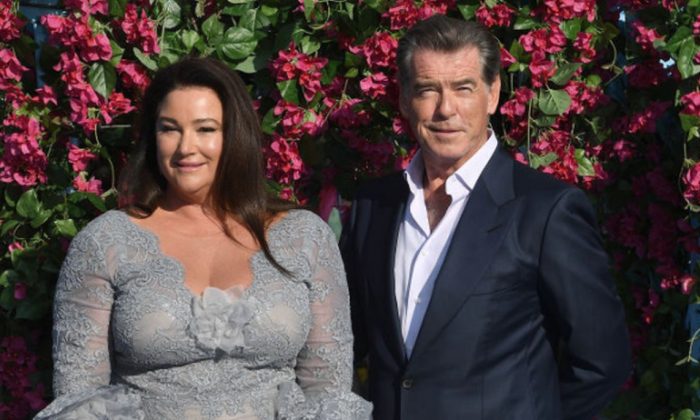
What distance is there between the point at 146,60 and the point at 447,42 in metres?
0.92

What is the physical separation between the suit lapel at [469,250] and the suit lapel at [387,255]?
0.09 meters

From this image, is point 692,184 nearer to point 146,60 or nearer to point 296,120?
point 296,120

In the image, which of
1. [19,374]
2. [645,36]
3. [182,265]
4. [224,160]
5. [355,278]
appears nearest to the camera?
[182,265]

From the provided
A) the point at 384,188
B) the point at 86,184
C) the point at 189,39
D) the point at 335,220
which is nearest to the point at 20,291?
the point at 86,184

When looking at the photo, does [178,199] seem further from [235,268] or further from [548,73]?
[548,73]

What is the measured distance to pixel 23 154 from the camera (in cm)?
322

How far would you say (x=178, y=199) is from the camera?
2.96 metres

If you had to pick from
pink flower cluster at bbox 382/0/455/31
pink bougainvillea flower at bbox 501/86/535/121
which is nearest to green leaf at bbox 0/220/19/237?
pink flower cluster at bbox 382/0/455/31

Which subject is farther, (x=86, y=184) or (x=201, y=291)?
(x=86, y=184)

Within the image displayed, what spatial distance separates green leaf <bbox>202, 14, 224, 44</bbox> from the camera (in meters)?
3.25

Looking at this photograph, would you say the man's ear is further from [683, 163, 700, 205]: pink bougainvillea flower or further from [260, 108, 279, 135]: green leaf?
[260, 108, 279, 135]: green leaf

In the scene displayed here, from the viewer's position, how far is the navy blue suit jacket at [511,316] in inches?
105

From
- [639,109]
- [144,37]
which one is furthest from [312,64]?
[639,109]

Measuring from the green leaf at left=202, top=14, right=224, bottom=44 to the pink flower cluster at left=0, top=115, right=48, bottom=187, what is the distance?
55 centimetres
